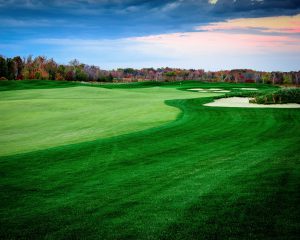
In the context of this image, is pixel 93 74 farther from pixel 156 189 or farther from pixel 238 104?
pixel 156 189

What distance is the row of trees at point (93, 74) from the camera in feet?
375

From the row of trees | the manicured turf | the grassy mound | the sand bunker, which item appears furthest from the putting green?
the row of trees

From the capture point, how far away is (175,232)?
5.91 m

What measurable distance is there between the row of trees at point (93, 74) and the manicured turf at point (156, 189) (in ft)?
313

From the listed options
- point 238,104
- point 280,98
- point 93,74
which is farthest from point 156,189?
point 93,74

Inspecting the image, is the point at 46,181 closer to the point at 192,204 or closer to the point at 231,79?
the point at 192,204

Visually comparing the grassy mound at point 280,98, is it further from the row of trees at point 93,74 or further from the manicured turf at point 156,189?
the row of trees at point 93,74

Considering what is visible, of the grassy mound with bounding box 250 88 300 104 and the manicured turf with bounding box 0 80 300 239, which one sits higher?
the grassy mound with bounding box 250 88 300 104

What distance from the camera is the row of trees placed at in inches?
4498

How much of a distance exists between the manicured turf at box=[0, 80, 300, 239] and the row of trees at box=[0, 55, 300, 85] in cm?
9555

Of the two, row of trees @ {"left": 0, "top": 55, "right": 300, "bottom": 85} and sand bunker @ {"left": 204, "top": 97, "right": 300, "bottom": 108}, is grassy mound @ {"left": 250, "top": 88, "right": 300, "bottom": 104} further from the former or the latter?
row of trees @ {"left": 0, "top": 55, "right": 300, "bottom": 85}

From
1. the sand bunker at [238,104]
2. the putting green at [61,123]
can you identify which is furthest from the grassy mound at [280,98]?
the putting green at [61,123]

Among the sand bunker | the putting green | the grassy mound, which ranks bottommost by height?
the putting green

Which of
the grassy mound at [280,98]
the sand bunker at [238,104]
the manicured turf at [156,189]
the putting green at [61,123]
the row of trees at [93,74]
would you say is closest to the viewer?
the manicured turf at [156,189]
